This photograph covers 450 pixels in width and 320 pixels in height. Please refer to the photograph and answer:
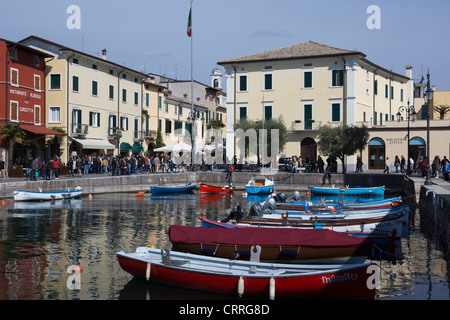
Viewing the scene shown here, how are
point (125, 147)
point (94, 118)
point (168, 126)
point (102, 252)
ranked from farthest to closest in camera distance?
point (168, 126) → point (125, 147) → point (94, 118) → point (102, 252)

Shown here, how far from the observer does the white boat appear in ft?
104

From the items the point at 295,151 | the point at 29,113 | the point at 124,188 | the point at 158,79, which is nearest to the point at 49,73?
the point at 29,113

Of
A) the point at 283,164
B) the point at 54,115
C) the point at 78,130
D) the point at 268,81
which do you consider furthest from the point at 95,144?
the point at 268,81

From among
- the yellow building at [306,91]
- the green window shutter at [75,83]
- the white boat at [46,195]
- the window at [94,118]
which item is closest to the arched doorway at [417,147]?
the yellow building at [306,91]

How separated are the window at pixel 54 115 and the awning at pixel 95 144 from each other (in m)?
2.40

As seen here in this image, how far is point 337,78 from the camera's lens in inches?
2151

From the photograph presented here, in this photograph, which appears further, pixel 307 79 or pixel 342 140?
pixel 307 79

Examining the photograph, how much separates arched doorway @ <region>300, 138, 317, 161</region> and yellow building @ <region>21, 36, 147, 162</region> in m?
18.1

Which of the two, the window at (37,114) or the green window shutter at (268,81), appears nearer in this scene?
the window at (37,114)

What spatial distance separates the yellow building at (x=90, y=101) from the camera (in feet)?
158

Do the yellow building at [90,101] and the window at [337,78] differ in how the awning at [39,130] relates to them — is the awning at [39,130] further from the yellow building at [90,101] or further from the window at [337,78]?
the window at [337,78]

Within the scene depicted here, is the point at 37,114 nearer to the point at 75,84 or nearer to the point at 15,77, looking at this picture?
the point at 15,77

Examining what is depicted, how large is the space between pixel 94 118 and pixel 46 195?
68.3 feet
